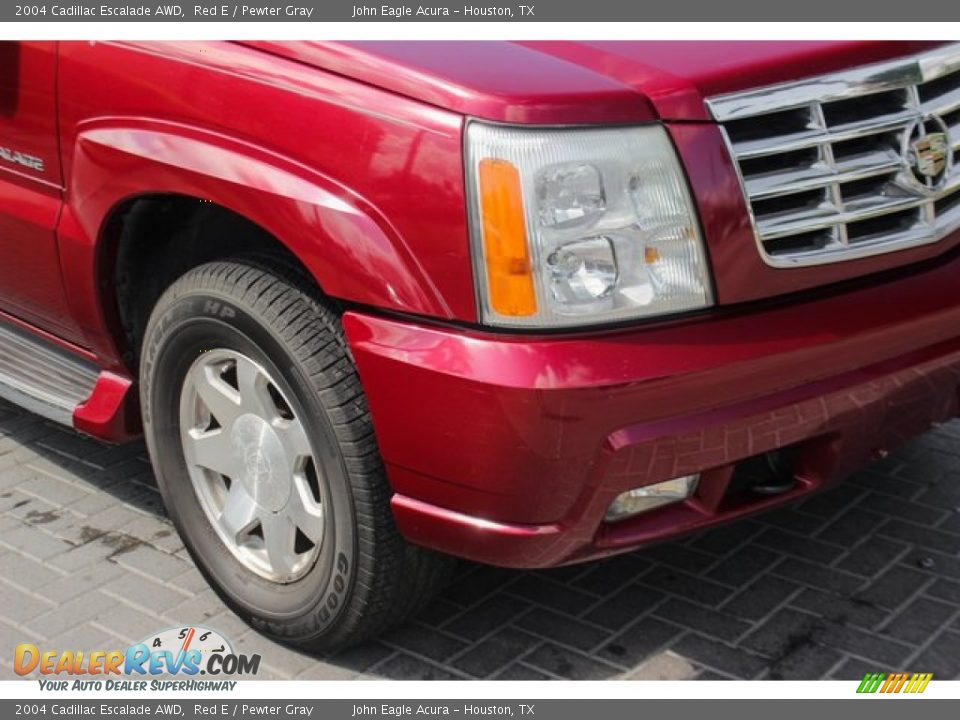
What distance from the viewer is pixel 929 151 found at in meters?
3.29

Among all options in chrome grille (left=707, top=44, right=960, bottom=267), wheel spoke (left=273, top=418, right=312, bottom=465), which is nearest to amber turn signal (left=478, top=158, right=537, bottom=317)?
chrome grille (left=707, top=44, right=960, bottom=267)

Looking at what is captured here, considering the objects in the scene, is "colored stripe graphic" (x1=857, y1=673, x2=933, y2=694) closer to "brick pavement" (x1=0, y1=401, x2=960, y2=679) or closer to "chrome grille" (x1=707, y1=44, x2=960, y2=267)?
"brick pavement" (x1=0, y1=401, x2=960, y2=679)

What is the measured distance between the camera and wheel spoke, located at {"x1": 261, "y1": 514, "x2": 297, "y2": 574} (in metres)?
3.54

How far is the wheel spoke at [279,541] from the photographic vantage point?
354 centimetres

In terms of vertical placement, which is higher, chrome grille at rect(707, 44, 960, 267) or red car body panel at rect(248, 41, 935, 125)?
red car body panel at rect(248, 41, 935, 125)

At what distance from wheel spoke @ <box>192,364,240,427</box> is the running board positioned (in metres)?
0.56

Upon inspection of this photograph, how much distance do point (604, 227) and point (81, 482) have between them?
2289mm

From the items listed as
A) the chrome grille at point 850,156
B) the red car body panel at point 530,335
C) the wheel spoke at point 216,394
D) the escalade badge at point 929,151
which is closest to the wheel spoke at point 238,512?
the wheel spoke at point 216,394

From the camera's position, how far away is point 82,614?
3.79 metres

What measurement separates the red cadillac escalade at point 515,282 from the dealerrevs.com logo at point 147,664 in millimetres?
124

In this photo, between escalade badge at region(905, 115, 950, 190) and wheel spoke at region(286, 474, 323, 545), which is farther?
wheel spoke at region(286, 474, 323, 545)

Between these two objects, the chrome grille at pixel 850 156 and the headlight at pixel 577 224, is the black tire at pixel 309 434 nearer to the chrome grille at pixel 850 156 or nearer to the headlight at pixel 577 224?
the headlight at pixel 577 224

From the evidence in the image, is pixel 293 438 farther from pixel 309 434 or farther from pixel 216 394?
pixel 216 394

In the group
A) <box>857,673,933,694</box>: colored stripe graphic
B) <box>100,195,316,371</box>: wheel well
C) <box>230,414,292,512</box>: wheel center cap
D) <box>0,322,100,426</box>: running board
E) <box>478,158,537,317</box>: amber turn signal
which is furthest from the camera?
<box>0,322,100,426</box>: running board
